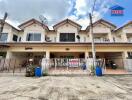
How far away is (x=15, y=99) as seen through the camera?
506 centimetres

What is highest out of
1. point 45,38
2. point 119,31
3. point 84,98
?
point 119,31

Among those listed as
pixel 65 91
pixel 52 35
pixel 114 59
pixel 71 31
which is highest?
pixel 71 31

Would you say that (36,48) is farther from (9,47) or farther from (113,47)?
(113,47)

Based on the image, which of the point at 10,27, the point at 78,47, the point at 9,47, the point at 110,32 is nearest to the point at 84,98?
the point at 78,47

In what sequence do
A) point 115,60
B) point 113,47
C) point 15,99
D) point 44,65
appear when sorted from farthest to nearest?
point 115,60 < point 113,47 < point 44,65 < point 15,99

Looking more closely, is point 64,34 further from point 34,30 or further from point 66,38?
point 34,30

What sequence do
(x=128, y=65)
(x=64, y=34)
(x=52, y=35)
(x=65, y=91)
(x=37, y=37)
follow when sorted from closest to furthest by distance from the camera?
(x=65, y=91) → (x=128, y=65) → (x=37, y=37) → (x=64, y=34) → (x=52, y=35)

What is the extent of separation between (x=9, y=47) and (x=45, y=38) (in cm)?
649

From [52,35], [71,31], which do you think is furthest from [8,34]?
[71,31]

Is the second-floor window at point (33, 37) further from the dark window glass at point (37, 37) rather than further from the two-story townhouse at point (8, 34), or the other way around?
the two-story townhouse at point (8, 34)

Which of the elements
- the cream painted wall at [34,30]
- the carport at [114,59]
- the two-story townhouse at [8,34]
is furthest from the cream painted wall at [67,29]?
the two-story townhouse at [8,34]

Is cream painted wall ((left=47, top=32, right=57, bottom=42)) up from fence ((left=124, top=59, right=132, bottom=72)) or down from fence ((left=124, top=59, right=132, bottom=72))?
up

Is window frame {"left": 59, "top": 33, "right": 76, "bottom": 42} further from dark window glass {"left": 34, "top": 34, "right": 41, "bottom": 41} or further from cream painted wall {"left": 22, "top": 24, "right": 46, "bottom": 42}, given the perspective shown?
dark window glass {"left": 34, "top": 34, "right": 41, "bottom": 41}

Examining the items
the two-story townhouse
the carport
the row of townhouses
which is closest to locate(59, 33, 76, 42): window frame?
the row of townhouses
